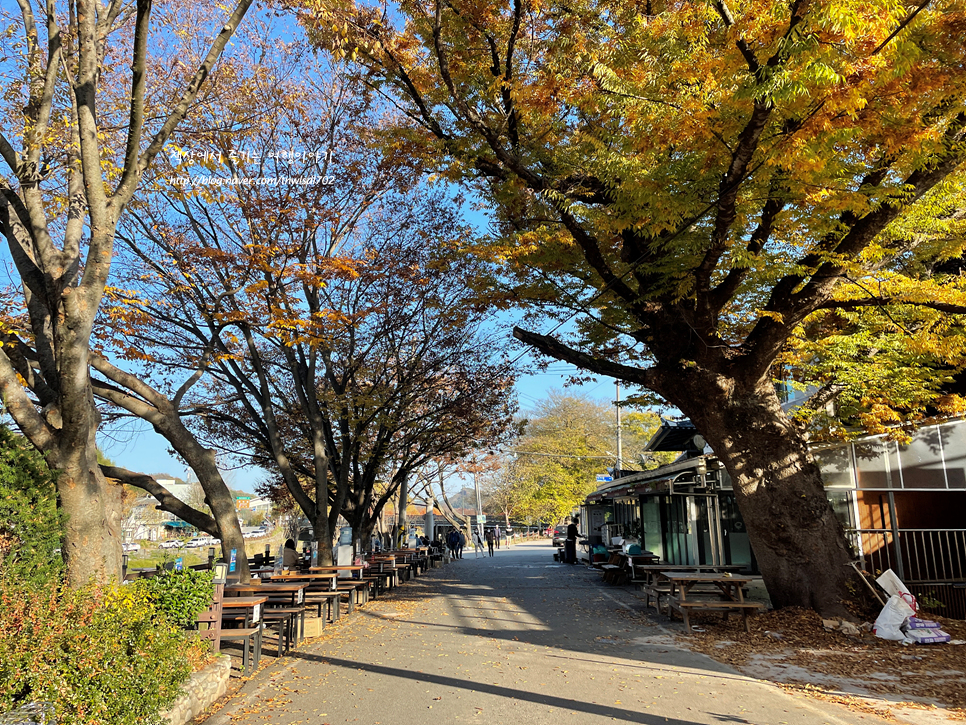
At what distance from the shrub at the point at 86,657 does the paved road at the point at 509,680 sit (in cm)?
119

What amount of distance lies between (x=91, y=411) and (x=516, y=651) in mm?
5933

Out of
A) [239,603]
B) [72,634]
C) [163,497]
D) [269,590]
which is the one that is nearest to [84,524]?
[239,603]

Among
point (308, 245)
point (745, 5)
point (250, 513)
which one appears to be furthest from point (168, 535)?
point (745, 5)

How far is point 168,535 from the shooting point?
→ 52.7 meters

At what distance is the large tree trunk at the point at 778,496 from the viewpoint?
383 inches

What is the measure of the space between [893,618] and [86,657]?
9.48 metres

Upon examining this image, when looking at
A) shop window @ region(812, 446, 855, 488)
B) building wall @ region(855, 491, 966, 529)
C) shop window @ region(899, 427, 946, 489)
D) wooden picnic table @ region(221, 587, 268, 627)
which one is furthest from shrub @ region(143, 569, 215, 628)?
shop window @ region(899, 427, 946, 489)

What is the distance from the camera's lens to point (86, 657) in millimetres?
4316

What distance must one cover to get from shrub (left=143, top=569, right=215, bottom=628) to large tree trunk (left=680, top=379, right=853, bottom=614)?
7.73 meters

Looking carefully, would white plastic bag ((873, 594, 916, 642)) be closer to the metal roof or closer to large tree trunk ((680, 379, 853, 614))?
large tree trunk ((680, 379, 853, 614))

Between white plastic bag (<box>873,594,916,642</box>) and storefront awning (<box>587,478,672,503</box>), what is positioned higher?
storefront awning (<box>587,478,672,503</box>)

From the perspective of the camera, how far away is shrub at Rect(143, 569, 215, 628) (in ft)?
22.2

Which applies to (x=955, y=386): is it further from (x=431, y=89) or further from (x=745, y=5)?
(x=431, y=89)

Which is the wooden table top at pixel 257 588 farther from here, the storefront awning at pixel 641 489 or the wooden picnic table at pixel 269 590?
the storefront awning at pixel 641 489
